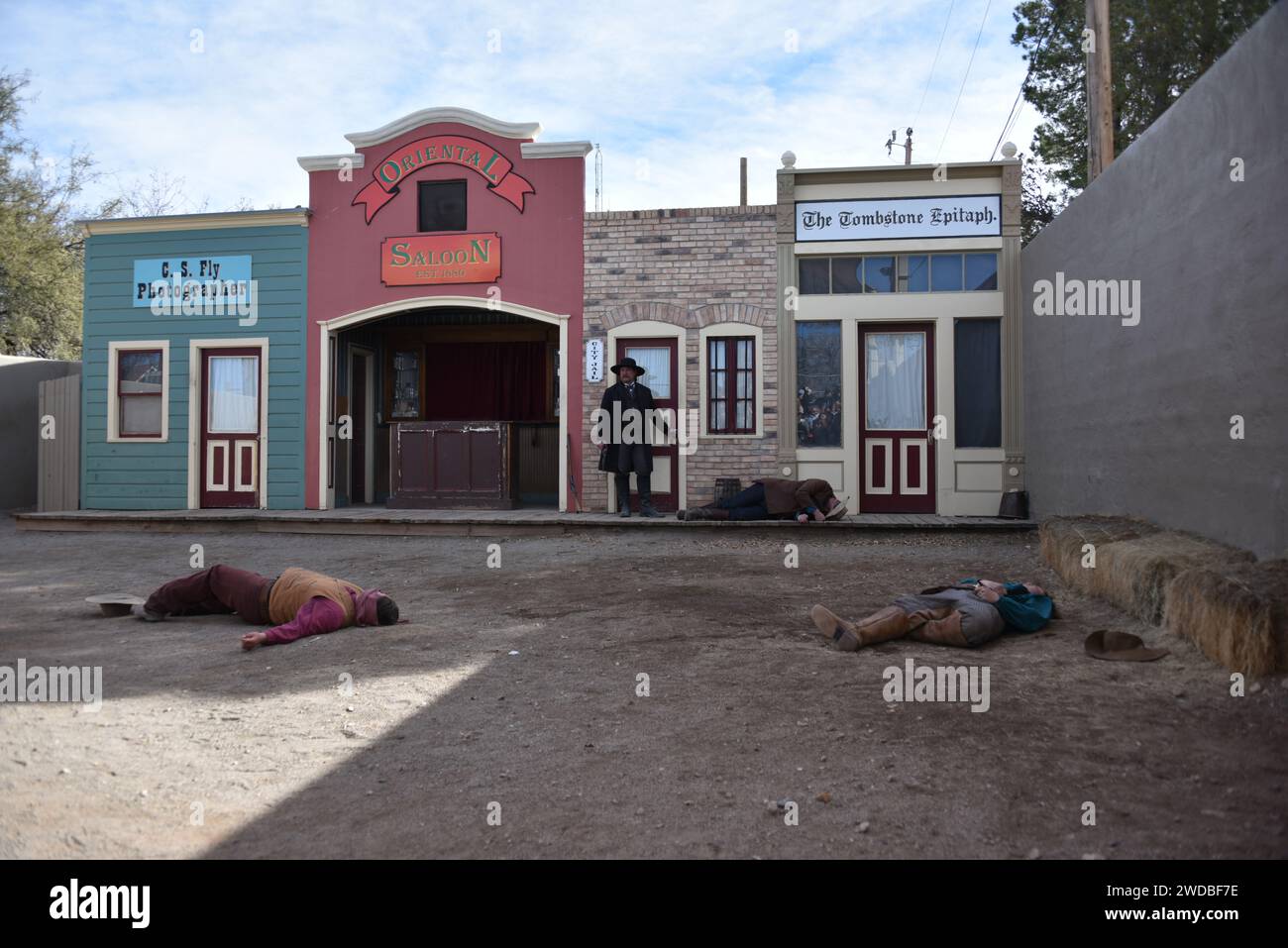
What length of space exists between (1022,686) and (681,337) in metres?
9.20

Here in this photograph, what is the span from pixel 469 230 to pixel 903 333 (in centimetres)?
617

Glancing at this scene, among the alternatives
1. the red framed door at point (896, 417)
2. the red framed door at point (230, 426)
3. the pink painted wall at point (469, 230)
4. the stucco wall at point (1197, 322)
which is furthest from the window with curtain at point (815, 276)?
the red framed door at point (230, 426)

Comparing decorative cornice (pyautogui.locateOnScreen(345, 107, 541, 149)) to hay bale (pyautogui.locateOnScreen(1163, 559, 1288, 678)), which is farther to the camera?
decorative cornice (pyautogui.locateOnScreen(345, 107, 541, 149))

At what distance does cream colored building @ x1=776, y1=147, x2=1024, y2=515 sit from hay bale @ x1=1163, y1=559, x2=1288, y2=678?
25.0 ft

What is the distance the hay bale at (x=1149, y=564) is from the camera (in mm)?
5441

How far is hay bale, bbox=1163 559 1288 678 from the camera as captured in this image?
4.14 meters

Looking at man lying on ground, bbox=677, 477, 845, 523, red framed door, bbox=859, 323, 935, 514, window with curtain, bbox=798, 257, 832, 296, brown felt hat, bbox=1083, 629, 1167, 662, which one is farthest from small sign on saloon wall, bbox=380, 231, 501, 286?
brown felt hat, bbox=1083, 629, 1167, 662

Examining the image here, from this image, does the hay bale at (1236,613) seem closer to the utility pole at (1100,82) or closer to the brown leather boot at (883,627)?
the brown leather boot at (883,627)

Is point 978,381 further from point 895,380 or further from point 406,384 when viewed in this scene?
point 406,384

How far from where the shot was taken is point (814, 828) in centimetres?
304

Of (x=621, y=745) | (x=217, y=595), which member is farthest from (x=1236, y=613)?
(x=217, y=595)

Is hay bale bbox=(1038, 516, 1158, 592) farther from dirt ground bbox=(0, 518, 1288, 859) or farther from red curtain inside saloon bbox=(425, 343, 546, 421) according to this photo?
red curtain inside saloon bbox=(425, 343, 546, 421)
